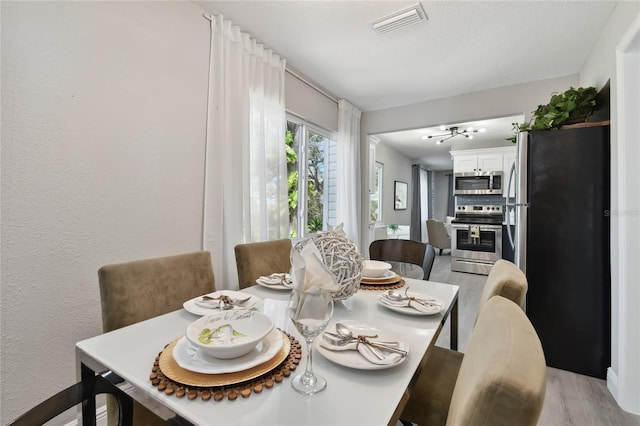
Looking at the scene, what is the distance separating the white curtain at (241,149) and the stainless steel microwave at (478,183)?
4202mm

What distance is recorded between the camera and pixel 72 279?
4.74 feet

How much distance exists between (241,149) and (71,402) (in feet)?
5.86

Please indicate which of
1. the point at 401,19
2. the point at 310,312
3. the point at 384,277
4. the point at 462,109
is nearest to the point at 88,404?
the point at 310,312

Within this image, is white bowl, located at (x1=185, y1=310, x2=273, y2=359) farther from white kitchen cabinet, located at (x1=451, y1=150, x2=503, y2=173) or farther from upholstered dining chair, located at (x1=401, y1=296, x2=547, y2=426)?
white kitchen cabinet, located at (x1=451, y1=150, x2=503, y2=173)

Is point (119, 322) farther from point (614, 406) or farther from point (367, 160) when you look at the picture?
point (367, 160)

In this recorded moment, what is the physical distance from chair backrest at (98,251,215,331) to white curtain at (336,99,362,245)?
2.35 metres

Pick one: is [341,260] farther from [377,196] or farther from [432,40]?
[377,196]

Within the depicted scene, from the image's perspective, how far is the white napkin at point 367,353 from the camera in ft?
2.41

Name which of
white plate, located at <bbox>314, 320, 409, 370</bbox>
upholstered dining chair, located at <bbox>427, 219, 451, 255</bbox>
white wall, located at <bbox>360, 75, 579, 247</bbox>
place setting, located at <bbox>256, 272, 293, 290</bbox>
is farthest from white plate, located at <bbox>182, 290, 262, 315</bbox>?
upholstered dining chair, located at <bbox>427, 219, 451, 255</bbox>

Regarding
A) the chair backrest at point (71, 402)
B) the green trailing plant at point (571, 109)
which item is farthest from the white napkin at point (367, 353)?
the green trailing plant at point (571, 109)

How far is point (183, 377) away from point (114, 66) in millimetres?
1679

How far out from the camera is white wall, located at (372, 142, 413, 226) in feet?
20.3

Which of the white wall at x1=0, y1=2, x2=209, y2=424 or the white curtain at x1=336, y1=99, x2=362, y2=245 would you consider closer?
the white wall at x1=0, y1=2, x2=209, y2=424

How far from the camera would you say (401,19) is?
6.79ft
